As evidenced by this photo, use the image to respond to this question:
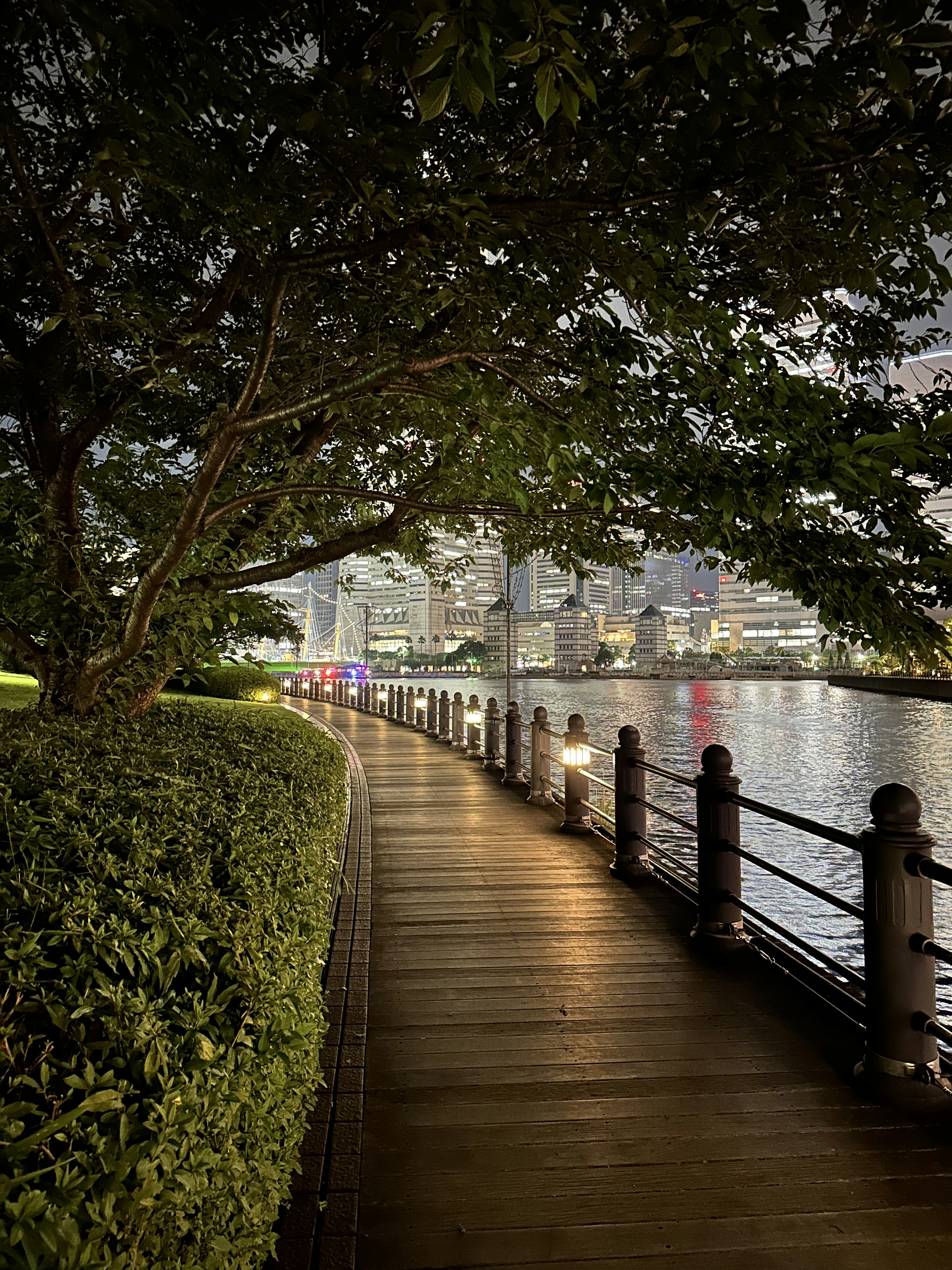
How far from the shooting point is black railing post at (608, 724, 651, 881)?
289 inches

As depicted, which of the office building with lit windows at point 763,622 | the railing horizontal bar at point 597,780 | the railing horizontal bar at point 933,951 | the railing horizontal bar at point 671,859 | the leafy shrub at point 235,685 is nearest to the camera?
the railing horizontal bar at point 933,951

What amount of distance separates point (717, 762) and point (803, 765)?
111ft

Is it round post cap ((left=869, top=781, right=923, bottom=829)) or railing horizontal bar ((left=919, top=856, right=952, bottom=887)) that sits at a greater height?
round post cap ((left=869, top=781, right=923, bottom=829))

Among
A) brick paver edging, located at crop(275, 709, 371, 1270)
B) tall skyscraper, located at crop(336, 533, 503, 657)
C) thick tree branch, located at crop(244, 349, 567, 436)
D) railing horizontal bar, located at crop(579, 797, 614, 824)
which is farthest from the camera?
tall skyscraper, located at crop(336, 533, 503, 657)

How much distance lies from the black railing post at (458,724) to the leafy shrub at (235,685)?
6.97 meters

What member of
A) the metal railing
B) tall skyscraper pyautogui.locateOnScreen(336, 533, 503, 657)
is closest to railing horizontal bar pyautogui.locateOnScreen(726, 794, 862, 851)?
the metal railing

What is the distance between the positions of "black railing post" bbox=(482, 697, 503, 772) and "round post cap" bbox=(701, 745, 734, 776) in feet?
32.2

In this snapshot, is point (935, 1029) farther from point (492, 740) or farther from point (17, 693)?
point (17, 693)

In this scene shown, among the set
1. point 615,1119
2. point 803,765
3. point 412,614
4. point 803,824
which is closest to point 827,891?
point 803,824

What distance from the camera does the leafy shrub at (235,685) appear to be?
80.5 ft

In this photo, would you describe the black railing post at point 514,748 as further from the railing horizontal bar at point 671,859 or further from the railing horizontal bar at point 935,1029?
the railing horizontal bar at point 935,1029

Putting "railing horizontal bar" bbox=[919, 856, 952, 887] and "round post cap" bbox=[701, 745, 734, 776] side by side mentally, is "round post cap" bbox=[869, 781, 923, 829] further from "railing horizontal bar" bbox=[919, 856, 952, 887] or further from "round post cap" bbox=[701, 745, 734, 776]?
"round post cap" bbox=[701, 745, 734, 776]

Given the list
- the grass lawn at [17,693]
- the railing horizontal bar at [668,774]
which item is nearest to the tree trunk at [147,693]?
the grass lawn at [17,693]

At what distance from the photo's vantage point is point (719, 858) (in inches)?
213
